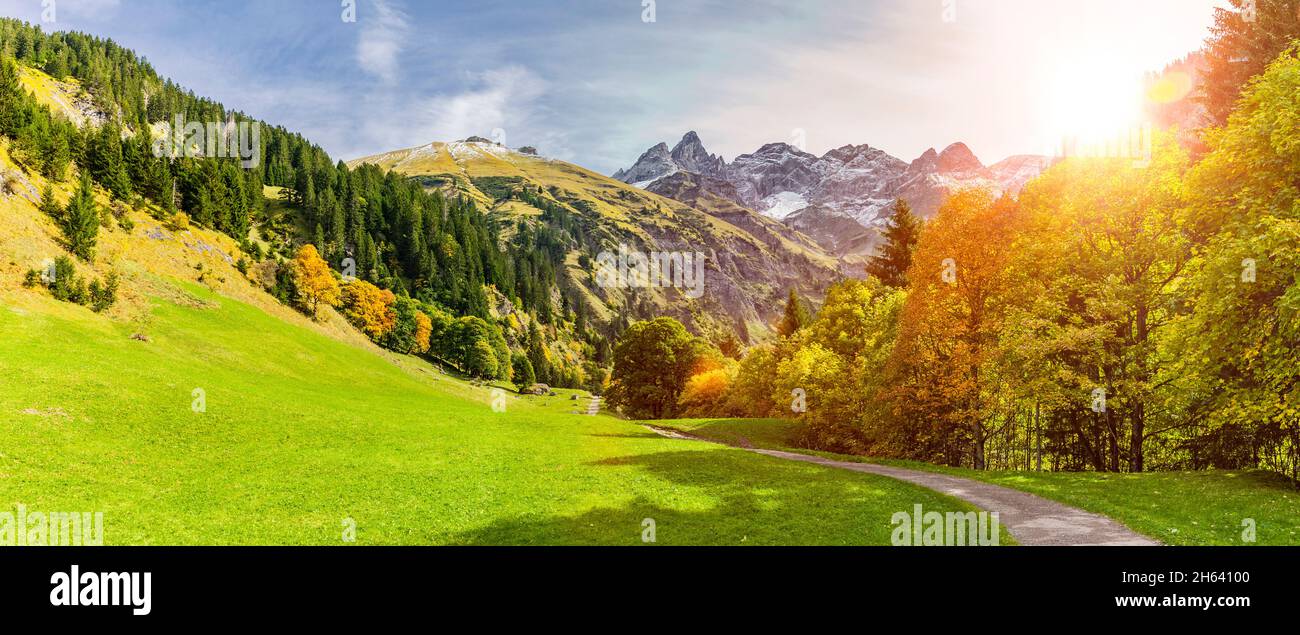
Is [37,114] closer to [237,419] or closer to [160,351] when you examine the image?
[160,351]

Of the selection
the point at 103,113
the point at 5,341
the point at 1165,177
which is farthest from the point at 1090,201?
the point at 103,113

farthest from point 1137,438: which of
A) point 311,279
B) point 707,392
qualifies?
point 311,279

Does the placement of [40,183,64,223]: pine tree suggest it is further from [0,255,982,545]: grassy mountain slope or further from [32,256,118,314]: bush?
[0,255,982,545]: grassy mountain slope

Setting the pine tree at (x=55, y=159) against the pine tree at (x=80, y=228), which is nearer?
the pine tree at (x=80, y=228)

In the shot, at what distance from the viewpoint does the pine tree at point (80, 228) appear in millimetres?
61156

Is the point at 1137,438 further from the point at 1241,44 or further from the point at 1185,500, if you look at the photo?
the point at 1241,44

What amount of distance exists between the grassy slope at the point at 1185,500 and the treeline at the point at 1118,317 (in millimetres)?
2703

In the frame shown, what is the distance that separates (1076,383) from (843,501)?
17.1 metres

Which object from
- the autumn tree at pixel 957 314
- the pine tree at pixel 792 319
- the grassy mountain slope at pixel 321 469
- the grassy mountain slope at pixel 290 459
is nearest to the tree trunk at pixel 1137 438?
the autumn tree at pixel 957 314

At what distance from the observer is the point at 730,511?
24.0 metres

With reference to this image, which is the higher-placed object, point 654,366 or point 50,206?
point 50,206

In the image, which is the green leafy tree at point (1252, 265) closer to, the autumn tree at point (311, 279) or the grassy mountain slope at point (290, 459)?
the grassy mountain slope at point (290, 459)

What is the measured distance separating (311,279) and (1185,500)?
362 feet

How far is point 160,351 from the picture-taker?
172ft
